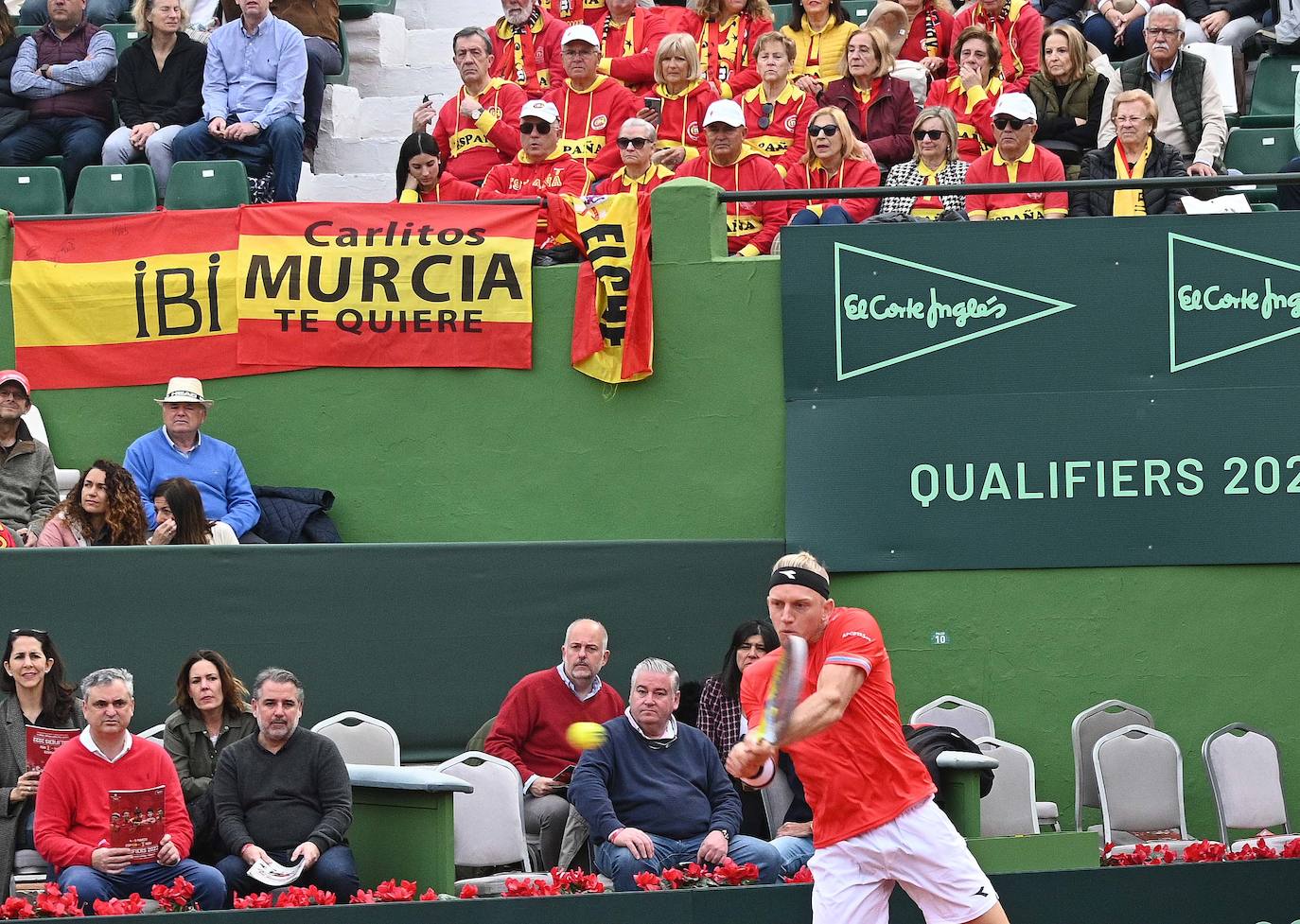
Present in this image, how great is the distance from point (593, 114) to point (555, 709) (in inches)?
190

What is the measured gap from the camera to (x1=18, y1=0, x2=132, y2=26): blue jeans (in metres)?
A: 15.4

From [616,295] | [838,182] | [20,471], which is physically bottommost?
[20,471]

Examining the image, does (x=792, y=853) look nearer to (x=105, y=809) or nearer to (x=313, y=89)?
(x=105, y=809)

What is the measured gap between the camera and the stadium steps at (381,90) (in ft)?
46.4

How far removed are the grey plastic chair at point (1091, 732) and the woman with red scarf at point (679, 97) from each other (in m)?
4.64

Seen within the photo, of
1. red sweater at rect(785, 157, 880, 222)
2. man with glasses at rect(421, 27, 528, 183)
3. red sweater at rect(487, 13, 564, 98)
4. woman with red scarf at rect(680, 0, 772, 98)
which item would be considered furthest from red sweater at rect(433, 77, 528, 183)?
red sweater at rect(785, 157, 880, 222)

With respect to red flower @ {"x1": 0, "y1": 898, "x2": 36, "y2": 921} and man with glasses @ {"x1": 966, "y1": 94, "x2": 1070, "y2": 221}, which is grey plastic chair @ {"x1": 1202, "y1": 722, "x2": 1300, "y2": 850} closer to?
man with glasses @ {"x1": 966, "y1": 94, "x2": 1070, "y2": 221}

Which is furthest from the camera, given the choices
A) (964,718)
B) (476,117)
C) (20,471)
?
(476,117)

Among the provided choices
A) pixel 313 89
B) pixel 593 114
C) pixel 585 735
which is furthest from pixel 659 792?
pixel 313 89

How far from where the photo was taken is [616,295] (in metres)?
11.4

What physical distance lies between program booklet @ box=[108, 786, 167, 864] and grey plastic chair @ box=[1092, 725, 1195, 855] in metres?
4.40

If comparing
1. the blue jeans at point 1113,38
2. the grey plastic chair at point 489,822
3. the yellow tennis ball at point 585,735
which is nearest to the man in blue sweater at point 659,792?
the grey plastic chair at point 489,822

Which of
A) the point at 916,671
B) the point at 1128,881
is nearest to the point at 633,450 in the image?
the point at 916,671

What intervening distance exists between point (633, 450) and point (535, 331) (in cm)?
89
